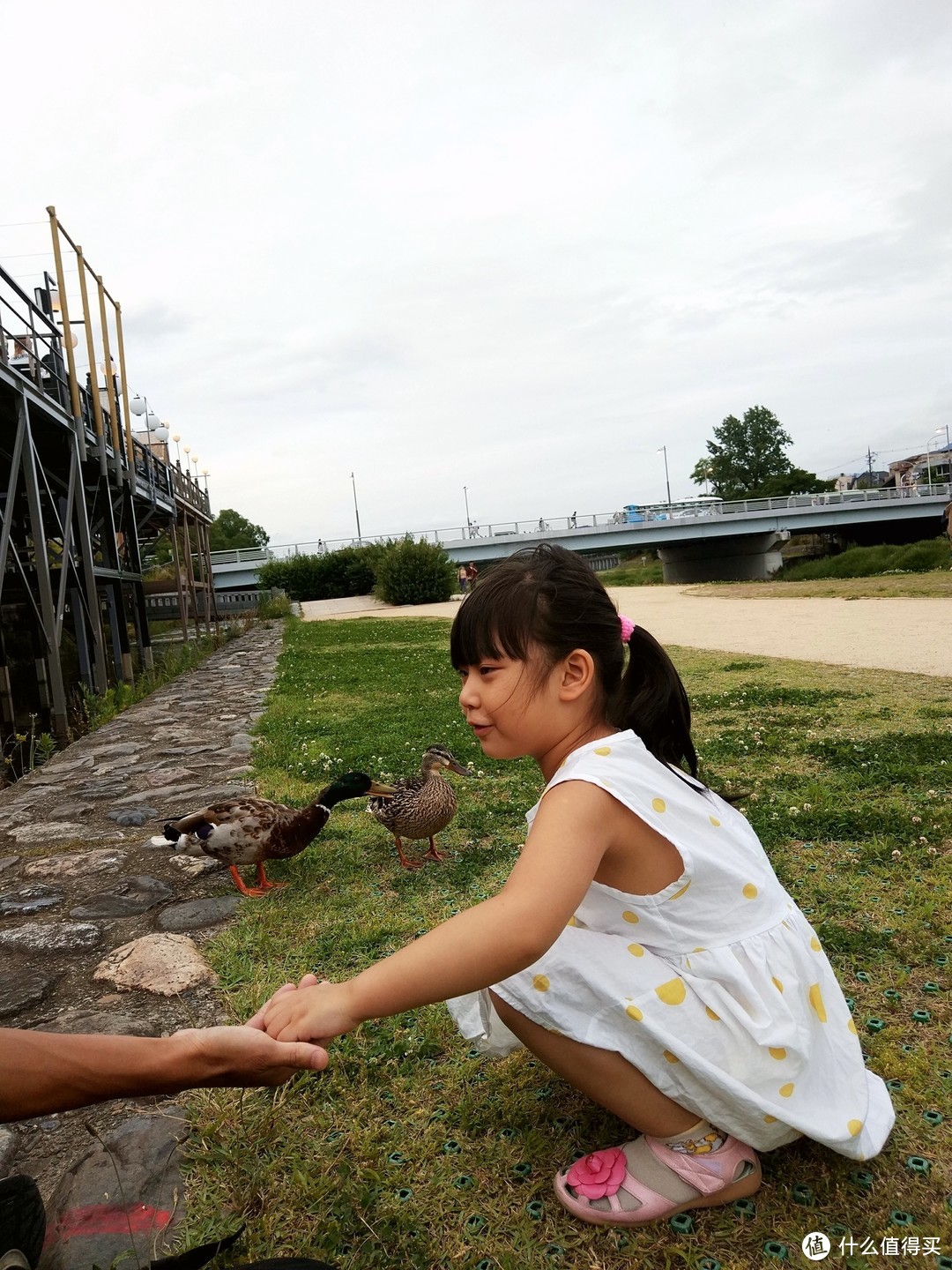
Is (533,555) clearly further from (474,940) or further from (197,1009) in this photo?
(197,1009)

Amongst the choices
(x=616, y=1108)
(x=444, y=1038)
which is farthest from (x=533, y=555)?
(x=444, y=1038)

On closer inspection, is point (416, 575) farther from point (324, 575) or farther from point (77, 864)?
point (77, 864)

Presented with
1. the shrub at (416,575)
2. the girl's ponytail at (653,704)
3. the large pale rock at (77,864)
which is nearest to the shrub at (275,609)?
the shrub at (416,575)

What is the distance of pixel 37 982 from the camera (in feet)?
10.7

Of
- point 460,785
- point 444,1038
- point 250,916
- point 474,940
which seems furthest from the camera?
point 460,785

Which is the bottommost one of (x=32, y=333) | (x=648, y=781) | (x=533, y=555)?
(x=648, y=781)

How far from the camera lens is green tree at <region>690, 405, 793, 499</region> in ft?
324

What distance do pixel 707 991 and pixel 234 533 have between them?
373ft

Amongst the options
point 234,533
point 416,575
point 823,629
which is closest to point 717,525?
point 416,575

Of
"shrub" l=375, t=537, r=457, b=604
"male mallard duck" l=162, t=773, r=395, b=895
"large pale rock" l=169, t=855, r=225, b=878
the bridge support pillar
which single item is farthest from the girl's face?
the bridge support pillar

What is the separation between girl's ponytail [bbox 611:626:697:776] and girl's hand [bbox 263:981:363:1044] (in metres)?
1.00

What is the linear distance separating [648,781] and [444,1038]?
1.29 meters

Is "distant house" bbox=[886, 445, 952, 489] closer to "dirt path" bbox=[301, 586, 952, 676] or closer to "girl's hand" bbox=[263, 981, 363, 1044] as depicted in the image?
"dirt path" bbox=[301, 586, 952, 676]

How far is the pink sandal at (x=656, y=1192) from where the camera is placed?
194 centimetres
